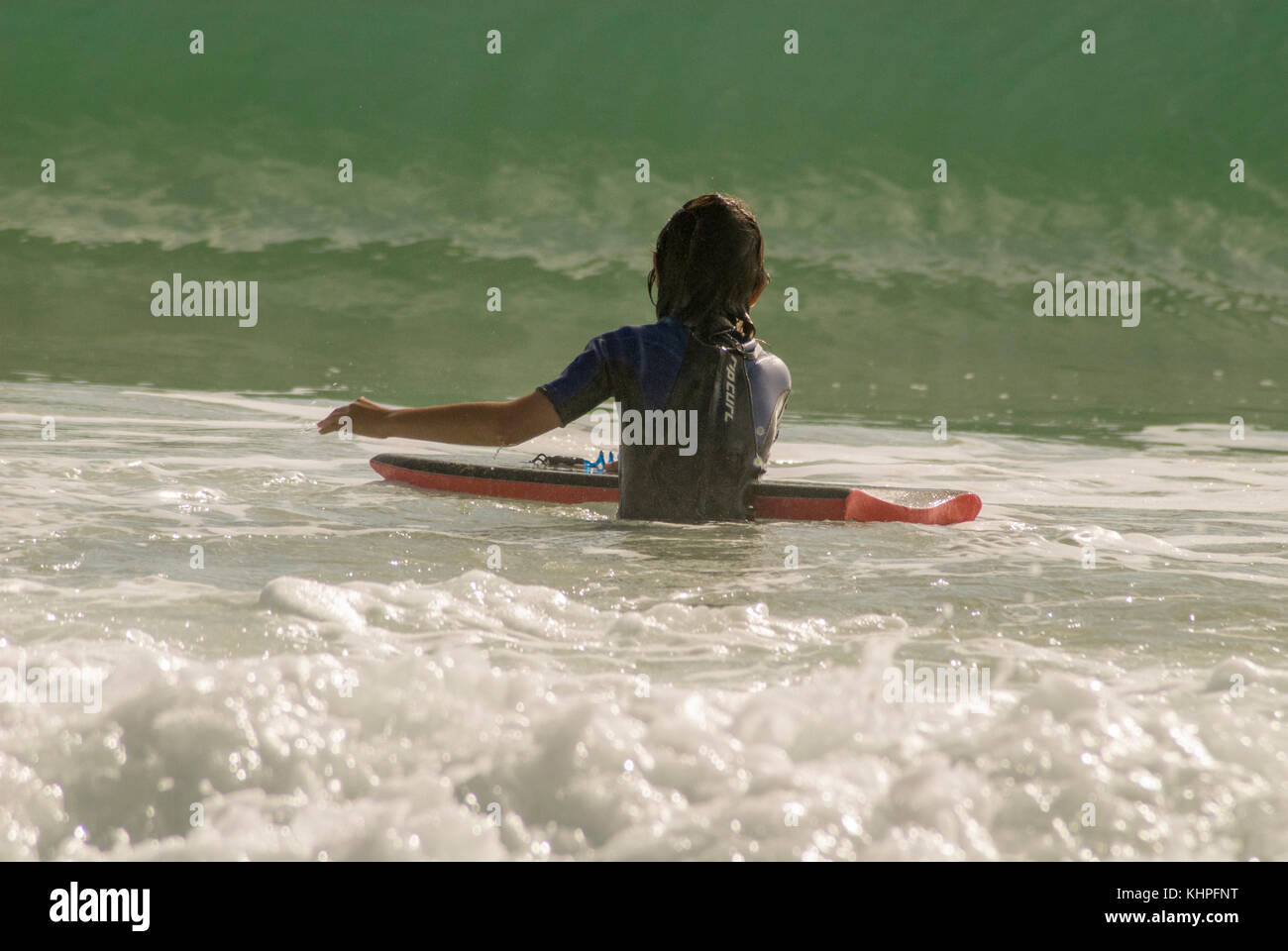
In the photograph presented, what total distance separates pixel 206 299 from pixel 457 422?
1964 centimetres

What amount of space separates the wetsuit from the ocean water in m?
0.16

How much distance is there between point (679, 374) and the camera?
429cm

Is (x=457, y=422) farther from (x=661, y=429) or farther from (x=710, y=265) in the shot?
(x=710, y=265)

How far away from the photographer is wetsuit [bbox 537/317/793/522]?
167 inches

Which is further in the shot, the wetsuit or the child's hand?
the wetsuit

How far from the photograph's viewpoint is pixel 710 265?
14.1 feet

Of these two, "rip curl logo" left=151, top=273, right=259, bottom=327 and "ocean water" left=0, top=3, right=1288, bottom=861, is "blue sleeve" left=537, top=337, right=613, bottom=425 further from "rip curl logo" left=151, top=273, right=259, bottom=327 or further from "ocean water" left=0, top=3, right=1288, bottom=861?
"rip curl logo" left=151, top=273, right=259, bottom=327
